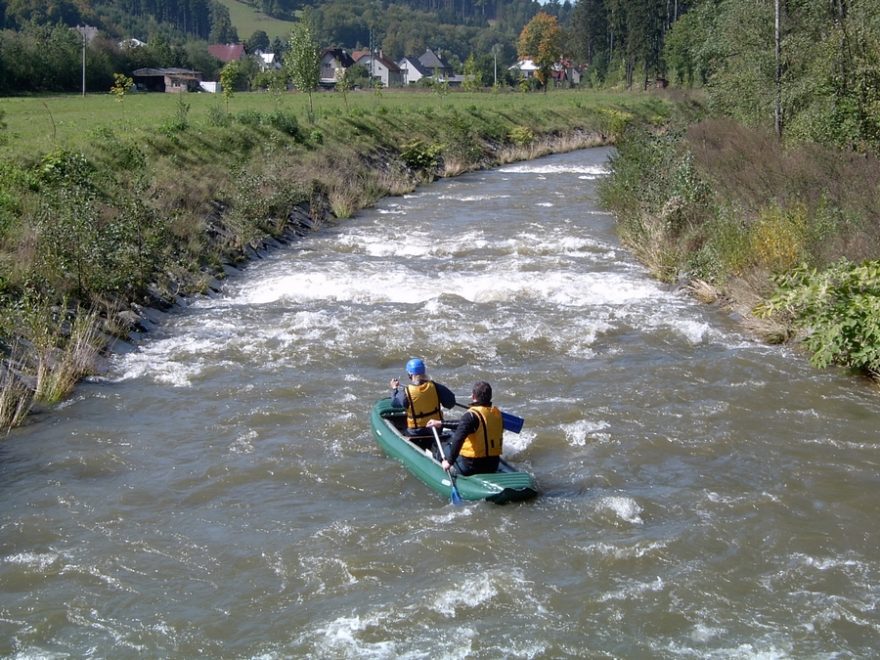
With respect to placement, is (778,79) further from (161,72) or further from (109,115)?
(161,72)

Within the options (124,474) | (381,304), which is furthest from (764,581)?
(381,304)

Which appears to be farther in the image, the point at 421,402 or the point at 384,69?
the point at 384,69

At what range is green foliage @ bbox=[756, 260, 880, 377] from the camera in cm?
1207

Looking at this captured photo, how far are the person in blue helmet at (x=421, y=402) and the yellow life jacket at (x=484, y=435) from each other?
106cm

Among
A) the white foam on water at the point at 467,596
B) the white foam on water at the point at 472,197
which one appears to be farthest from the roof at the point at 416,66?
the white foam on water at the point at 467,596

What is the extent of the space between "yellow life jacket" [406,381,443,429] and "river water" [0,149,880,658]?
64 centimetres

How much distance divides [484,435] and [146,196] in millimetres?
12853

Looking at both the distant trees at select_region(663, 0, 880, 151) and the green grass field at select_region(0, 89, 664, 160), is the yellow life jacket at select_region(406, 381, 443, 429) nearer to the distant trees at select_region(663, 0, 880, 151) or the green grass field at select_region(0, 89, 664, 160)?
the distant trees at select_region(663, 0, 880, 151)

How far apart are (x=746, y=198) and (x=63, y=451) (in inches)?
498

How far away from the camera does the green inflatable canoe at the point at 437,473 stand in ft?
29.8

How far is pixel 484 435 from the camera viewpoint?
9359 millimetres

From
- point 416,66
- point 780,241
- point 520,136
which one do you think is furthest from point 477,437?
point 416,66

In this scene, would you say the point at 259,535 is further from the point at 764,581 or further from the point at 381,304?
the point at 381,304

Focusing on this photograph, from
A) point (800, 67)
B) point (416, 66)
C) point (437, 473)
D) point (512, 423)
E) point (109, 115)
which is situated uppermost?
point (416, 66)
